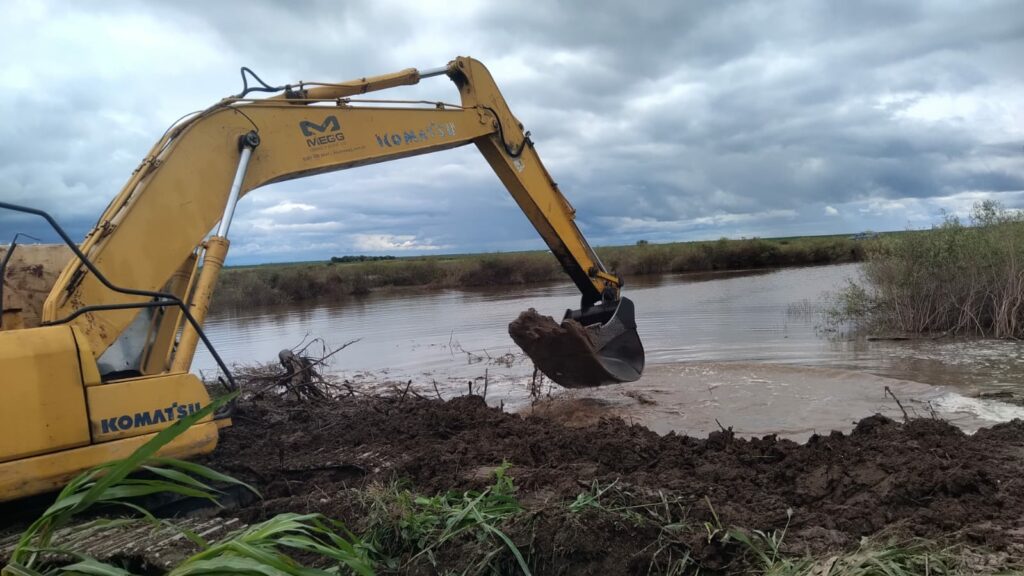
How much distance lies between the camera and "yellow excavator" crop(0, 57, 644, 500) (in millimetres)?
3652

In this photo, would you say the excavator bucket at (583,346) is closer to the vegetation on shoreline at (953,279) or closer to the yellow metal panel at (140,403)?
the yellow metal panel at (140,403)

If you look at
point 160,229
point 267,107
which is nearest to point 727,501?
point 160,229

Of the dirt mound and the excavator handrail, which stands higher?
the excavator handrail

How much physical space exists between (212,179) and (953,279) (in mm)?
13274

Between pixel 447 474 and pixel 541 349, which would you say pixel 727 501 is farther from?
pixel 541 349

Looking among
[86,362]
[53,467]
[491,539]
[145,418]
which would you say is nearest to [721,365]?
[491,539]

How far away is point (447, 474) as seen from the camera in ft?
15.8

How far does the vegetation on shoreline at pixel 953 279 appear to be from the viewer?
39.1 feet

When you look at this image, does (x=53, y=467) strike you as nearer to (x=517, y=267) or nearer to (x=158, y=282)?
(x=158, y=282)

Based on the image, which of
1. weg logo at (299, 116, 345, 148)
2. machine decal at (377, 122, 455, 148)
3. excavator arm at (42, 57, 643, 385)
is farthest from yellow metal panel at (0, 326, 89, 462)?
machine decal at (377, 122, 455, 148)

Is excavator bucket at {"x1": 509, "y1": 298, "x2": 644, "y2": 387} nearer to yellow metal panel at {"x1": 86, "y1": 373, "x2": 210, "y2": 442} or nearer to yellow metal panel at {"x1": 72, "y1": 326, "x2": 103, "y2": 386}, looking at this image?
yellow metal panel at {"x1": 86, "y1": 373, "x2": 210, "y2": 442}

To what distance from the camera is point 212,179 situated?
5.04m

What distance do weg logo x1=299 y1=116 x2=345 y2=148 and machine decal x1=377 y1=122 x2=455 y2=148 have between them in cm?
49

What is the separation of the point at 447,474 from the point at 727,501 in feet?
6.47
